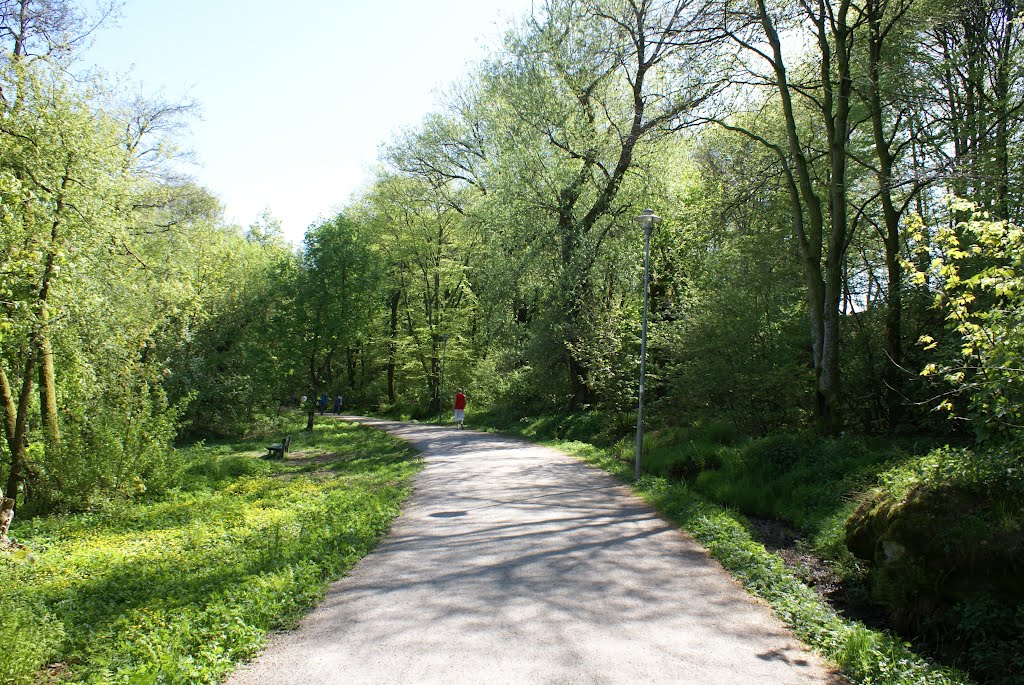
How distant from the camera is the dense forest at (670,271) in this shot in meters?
7.82

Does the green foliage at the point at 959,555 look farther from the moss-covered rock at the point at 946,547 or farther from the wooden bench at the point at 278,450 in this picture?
the wooden bench at the point at 278,450

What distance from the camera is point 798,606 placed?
241 inches

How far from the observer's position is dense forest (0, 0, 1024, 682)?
782 centimetres

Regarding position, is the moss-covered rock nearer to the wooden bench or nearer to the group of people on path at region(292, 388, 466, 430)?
the wooden bench

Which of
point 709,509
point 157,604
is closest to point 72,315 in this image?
point 157,604

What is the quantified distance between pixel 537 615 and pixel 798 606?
2.40m

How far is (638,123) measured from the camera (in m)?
20.5

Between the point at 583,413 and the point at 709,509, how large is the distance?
12.6 m

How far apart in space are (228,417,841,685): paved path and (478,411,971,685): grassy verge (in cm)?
20

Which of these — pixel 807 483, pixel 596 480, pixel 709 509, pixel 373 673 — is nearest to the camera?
pixel 373 673

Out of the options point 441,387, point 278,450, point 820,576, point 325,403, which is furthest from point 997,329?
point 325,403

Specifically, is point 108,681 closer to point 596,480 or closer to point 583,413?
point 596,480

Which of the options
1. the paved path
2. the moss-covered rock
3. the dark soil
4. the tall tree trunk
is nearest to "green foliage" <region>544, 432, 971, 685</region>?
the paved path

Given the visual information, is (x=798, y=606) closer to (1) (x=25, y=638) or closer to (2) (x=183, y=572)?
→ (1) (x=25, y=638)
